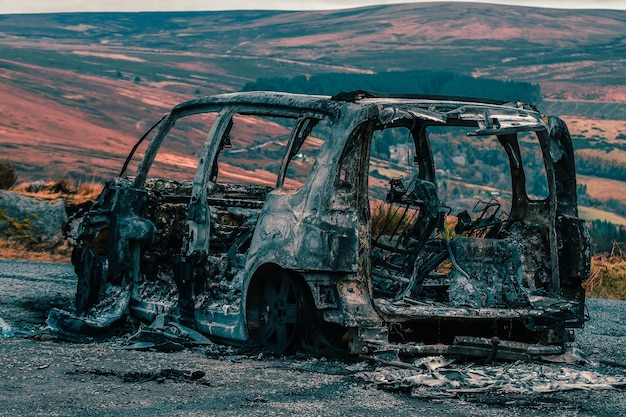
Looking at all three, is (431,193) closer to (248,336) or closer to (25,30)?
(248,336)

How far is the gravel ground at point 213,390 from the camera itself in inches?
236

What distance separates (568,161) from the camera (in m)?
8.63

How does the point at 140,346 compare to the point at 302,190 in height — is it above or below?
below

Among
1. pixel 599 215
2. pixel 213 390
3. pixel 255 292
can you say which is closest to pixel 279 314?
pixel 255 292

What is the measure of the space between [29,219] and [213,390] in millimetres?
11636

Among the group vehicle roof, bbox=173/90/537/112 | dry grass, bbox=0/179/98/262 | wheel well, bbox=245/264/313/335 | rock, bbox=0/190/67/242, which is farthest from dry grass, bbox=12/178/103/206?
wheel well, bbox=245/264/313/335

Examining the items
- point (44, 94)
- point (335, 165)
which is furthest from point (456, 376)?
point (44, 94)

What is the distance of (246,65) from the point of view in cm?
15625

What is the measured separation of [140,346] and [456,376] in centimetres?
238

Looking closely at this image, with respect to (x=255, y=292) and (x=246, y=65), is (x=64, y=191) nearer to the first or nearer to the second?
(x=255, y=292)

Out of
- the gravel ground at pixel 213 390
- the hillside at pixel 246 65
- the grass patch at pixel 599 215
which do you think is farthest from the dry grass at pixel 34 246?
the grass patch at pixel 599 215

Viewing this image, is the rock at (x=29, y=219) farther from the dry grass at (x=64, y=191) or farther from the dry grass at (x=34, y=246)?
the dry grass at (x=64, y=191)

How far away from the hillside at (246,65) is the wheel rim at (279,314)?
5489 cm

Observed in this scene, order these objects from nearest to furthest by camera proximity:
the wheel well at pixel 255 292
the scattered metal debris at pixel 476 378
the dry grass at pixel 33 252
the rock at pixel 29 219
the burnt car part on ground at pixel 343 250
→ the scattered metal debris at pixel 476 378 < the burnt car part on ground at pixel 343 250 < the wheel well at pixel 255 292 < the dry grass at pixel 33 252 < the rock at pixel 29 219
